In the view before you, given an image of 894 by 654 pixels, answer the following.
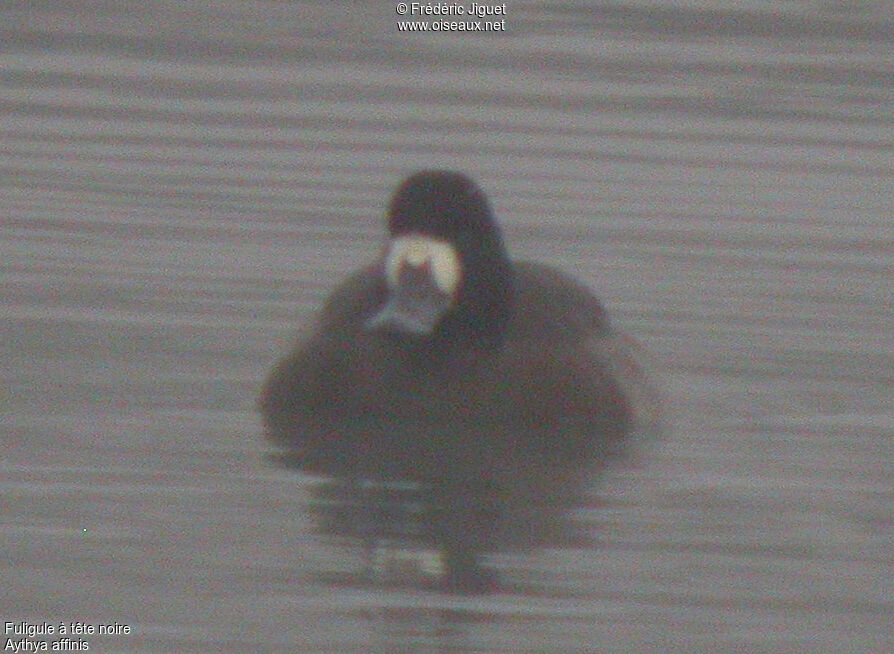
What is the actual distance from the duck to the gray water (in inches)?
10.7

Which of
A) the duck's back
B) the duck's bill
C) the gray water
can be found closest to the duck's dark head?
the duck's bill

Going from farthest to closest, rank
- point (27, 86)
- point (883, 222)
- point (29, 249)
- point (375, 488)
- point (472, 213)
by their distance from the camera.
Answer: point (27, 86) → point (883, 222) → point (29, 249) → point (472, 213) → point (375, 488)

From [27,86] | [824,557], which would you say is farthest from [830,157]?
[824,557]

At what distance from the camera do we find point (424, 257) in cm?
1062

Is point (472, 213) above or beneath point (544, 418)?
above

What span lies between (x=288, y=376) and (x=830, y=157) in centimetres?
666

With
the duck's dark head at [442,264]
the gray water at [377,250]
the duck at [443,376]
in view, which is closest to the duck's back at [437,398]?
the duck at [443,376]

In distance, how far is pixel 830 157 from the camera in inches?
Result: 658

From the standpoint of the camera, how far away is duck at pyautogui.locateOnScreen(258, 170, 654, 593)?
1052cm

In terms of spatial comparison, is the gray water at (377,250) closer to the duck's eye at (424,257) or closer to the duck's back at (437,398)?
the duck's back at (437,398)

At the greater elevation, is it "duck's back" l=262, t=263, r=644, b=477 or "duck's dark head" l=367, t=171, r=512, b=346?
"duck's dark head" l=367, t=171, r=512, b=346

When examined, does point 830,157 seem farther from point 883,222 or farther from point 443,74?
point 443,74

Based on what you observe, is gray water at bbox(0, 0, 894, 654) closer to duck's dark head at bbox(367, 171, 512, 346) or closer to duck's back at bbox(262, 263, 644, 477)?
duck's back at bbox(262, 263, 644, 477)

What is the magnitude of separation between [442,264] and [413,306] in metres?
0.21
